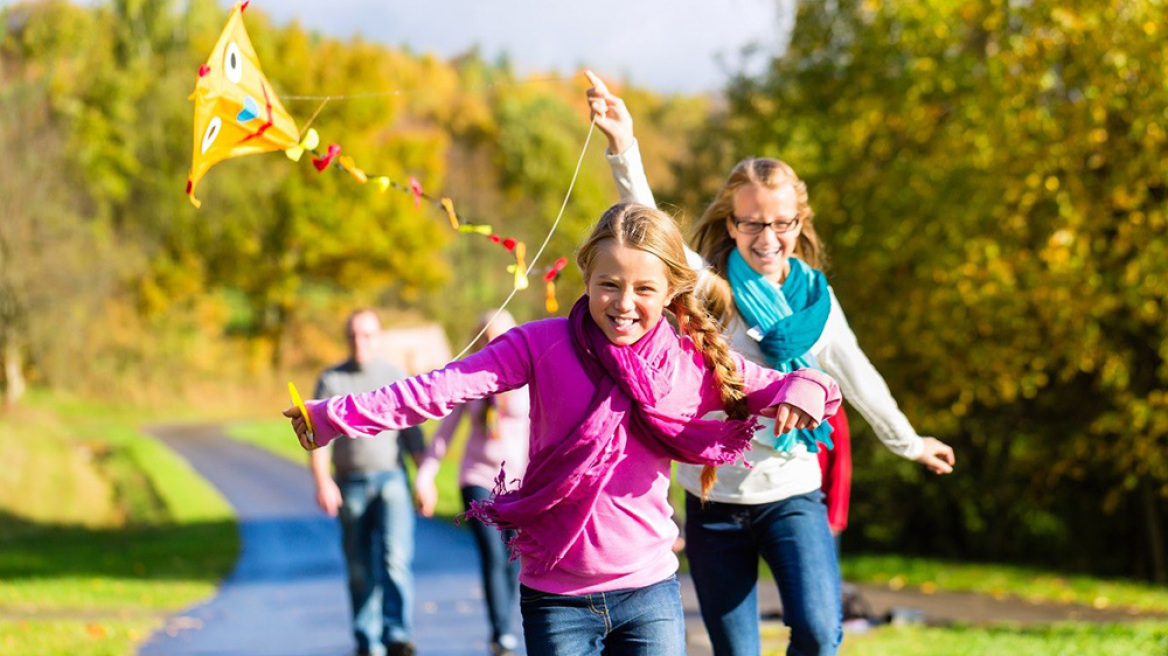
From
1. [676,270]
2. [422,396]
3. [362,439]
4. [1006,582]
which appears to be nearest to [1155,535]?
[1006,582]

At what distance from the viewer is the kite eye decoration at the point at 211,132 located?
4.01 m

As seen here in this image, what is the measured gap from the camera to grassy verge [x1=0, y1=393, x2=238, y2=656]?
9406 mm

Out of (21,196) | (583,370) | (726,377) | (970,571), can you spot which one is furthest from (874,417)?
(21,196)

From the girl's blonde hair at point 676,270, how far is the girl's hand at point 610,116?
61 cm

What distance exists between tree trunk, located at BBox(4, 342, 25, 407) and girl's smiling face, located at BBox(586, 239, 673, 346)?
27.0 m

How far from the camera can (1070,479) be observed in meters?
16.1

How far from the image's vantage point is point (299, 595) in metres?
11.2

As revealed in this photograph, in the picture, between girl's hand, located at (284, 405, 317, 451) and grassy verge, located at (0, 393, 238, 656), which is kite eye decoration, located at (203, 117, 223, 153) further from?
grassy verge, located at (0, 393, 238, 656)

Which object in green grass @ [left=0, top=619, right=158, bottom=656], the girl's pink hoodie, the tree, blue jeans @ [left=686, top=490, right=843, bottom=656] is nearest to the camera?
the girl's pink hoodie

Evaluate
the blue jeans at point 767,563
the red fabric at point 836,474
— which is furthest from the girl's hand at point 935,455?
the blue jeans at point 767,563

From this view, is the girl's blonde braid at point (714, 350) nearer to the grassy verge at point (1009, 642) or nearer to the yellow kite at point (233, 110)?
the yellow kite at point (233, 110)

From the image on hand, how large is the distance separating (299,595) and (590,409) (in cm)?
855

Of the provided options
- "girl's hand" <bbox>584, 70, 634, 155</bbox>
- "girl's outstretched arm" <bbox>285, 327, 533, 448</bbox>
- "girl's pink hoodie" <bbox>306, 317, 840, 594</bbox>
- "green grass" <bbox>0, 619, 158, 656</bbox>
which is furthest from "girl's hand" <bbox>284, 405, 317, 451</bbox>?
"green grass" <bbox>0, 619, 158, 656</bbox>

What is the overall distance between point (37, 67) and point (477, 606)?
2657cm
